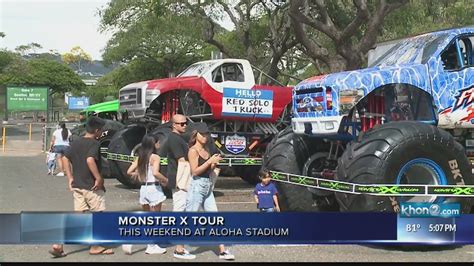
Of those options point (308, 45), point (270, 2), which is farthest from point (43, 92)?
point (308, 45)

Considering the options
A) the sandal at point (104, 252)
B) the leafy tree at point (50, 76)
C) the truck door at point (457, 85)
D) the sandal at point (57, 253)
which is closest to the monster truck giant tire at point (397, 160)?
the truck door at point (457, 85)

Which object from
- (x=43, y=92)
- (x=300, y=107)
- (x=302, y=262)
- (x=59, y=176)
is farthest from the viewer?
(x=43, y=92)

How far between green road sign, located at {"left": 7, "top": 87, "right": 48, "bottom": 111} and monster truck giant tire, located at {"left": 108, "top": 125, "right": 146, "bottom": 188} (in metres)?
20.2

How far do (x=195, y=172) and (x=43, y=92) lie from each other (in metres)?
27.8

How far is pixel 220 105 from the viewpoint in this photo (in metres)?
12.4

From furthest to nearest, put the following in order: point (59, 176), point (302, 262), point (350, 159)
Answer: point (59, 176) → point (350, 159) → point (302, 262)

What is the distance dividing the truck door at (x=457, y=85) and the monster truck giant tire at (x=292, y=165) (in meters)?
1.96

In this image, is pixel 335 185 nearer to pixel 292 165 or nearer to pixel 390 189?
pixel 390 189

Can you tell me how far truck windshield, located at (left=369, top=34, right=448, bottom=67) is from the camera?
791 centimetres

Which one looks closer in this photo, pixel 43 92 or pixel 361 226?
pixel 361 226

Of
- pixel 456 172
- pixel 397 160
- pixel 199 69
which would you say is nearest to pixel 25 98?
pixel 199 69

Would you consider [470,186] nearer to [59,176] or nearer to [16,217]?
[16,217]

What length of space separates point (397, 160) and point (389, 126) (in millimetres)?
429

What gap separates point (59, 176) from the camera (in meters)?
16.0
